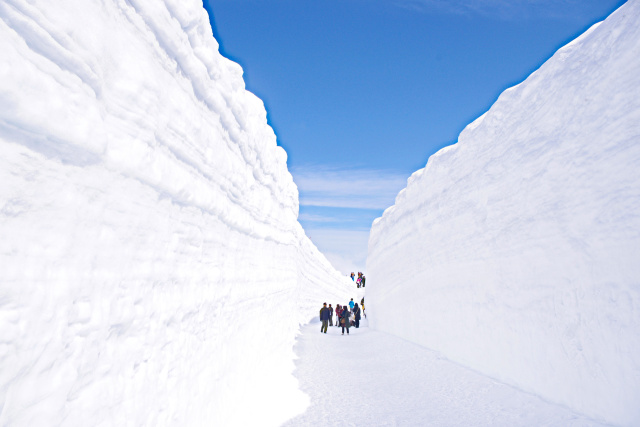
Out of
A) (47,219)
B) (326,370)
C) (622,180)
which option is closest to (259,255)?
(326,370)

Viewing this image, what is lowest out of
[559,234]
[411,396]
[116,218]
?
[411,396]

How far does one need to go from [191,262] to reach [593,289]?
3.98 m

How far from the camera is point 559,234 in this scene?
428cm

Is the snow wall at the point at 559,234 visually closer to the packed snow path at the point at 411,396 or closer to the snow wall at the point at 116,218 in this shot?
the packed snow path at the point at 411,396

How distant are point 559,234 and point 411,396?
2935 millimetres

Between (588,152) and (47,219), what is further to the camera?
(588,152)

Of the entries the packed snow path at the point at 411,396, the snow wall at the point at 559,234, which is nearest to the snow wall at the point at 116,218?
the packed snow path at the point at 411,396

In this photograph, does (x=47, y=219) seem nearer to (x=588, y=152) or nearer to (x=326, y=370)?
(x=588, y=152)

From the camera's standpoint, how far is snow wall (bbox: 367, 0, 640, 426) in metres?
3.51

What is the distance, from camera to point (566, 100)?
4594mm

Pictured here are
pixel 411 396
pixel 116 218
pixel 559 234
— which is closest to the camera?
pixel 116 218

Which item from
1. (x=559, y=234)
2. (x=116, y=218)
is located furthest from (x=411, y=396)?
(x=116, y=218)

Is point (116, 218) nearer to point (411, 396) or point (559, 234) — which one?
point (559, 234)

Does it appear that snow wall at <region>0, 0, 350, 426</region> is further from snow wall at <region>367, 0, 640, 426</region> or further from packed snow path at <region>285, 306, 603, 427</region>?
snow wall at <region>367, 0, 640, 426</region>
